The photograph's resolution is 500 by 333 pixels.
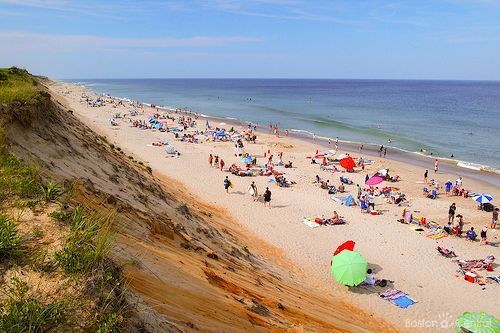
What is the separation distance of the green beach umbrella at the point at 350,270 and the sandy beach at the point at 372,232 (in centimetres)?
48

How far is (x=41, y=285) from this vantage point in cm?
299

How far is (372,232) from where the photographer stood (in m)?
17.8

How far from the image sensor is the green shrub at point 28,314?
8.11 feet

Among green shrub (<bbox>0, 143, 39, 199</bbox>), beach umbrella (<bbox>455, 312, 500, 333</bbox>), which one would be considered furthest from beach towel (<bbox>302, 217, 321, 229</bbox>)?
green shrub (<bbox>0, 143, 39, 199</bbox>)

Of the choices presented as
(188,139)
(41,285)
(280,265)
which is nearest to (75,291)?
(41,285)

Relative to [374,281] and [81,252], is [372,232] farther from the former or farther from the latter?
[81,252]

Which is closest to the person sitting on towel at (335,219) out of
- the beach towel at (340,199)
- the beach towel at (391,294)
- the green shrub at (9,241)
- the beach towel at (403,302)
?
the beach towel at (340,199)

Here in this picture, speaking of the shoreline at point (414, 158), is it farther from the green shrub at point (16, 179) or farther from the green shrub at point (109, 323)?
the green shrub at point (109, 323)

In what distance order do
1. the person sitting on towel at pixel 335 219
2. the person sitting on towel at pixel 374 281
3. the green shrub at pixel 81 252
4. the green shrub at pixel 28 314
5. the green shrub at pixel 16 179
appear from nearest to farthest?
the green shrub at pixel 28 314
the green shrub at pixel 81 252
the green shrub at pixel 16 179
the person sitting on towel at pixel 374 281
the person sitting on towel at pixel 335 219

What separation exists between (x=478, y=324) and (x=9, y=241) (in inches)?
433

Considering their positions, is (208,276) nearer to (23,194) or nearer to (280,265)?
(23,194)

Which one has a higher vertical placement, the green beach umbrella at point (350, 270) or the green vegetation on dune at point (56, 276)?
the green vegetation on dune at point (56, 276)

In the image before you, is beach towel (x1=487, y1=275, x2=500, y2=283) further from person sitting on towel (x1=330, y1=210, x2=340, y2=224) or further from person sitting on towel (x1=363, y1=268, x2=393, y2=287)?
person sitting on towel (x1=330, y1=210, x2=340, y2=224)

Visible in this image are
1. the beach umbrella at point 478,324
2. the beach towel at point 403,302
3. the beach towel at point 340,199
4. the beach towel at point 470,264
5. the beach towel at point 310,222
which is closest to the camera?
the beach umbrella at point 478,324
